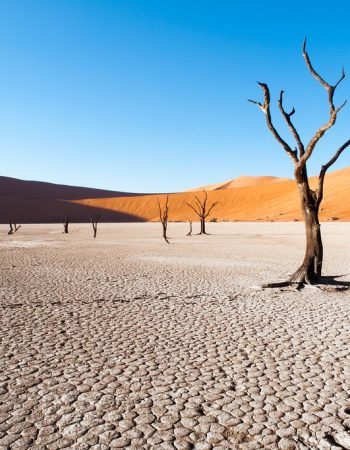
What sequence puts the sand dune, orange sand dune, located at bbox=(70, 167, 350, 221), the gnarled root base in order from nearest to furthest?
1. the gnarled root base
2. orange sand dune, located at bbox=(70, 167, 350, 221)
3. the sand dune

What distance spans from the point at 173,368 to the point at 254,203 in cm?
8428

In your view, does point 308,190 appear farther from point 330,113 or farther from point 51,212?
point 51,212

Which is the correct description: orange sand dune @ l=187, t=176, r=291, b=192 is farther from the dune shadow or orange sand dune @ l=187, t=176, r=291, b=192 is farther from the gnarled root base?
the gnarled root base

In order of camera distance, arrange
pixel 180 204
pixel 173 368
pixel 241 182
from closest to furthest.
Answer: pixel 173 368, pixel 180 204, pixel 241 182

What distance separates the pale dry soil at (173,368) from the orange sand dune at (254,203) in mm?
48545

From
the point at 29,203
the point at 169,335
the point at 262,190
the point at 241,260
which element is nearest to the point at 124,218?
the point at 29,203

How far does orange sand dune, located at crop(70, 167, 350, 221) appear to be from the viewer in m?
62.9

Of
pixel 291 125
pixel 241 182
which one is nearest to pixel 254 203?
pixel 241 182

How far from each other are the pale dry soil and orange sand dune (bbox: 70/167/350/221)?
48.5 meters

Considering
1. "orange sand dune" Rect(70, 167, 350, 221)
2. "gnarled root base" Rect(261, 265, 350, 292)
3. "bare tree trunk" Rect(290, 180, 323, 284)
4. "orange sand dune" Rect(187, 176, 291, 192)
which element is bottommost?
"gnarled root base" Rect(261, 265, 350, 292)

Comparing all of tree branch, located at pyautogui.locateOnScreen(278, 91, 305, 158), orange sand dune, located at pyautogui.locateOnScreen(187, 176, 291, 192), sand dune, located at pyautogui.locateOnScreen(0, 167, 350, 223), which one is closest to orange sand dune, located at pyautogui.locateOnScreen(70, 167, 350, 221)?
sand dune, located at pyautogui.locateOnScreen(0, 167, 350, 223)

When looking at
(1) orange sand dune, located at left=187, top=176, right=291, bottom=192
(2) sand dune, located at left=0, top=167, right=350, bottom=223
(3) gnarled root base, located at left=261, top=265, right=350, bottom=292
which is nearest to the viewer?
(3) gnarled root base, located at left=261, top=265, right=350, bottom=292

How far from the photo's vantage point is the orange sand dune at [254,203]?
6288 centimetres

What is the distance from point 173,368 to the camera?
4.98 metres
